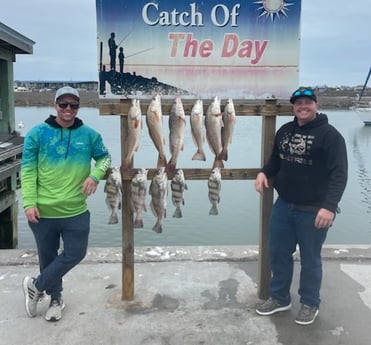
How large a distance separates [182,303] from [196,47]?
214 cm

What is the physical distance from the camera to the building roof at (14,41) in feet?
33.3

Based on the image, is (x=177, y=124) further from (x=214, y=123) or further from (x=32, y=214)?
(x=32, y=214)

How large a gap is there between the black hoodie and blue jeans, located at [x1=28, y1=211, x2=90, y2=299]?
1580mm

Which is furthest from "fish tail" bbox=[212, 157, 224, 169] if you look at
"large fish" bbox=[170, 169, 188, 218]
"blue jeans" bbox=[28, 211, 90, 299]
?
"blue jeans" bbox=[28, 211, 90, 299]

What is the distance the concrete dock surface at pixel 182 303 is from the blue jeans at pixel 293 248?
0.22 m

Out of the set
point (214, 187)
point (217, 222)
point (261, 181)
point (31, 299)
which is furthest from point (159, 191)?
point (217, 222)

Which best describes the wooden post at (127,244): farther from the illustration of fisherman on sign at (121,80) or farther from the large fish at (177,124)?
the illustration of fisherman on sign at (121,80)

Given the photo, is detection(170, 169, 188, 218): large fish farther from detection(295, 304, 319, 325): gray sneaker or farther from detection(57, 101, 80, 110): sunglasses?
detection(295, 304, 319, 325): gray sneaker

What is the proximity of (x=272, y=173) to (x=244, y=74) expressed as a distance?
0.86 metres

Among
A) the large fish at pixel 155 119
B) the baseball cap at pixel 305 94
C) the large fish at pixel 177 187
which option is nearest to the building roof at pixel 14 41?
the large fish at pixel 155 119

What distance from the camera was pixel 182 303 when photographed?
3885 mm

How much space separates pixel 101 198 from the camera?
12.6m

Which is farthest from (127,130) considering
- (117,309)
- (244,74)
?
(117,309)

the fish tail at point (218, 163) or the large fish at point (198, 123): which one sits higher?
the large fish at point (198, 123)
